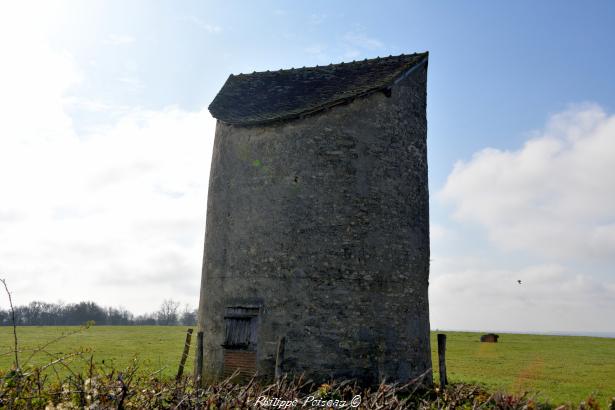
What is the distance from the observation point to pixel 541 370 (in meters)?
29.0

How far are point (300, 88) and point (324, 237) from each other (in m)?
5.38

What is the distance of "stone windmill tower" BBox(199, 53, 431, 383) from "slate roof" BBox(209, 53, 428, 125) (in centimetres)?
7

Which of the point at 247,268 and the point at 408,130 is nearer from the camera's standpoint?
the point at 247,268

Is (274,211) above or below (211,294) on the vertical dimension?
above

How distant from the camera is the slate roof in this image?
15.9m

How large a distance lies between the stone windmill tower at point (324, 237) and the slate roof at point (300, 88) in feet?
0.24

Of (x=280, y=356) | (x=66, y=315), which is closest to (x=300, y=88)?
(x=280, y=356)

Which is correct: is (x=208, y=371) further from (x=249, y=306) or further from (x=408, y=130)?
(x=408, y=130)

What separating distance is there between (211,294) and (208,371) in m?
2.23

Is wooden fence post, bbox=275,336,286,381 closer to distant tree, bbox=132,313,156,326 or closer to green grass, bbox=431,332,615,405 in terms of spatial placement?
green grass, bbox=431,332,615,405

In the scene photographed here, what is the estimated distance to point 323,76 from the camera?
17.8 meters

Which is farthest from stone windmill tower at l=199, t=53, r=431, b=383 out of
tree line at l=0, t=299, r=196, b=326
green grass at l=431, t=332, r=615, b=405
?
tree line at l=0, t=299, r=196, b=326

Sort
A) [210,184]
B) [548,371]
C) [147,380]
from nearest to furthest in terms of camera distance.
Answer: [147,380], [210,184], [548,371]

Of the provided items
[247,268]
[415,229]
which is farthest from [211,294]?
[415,229]
